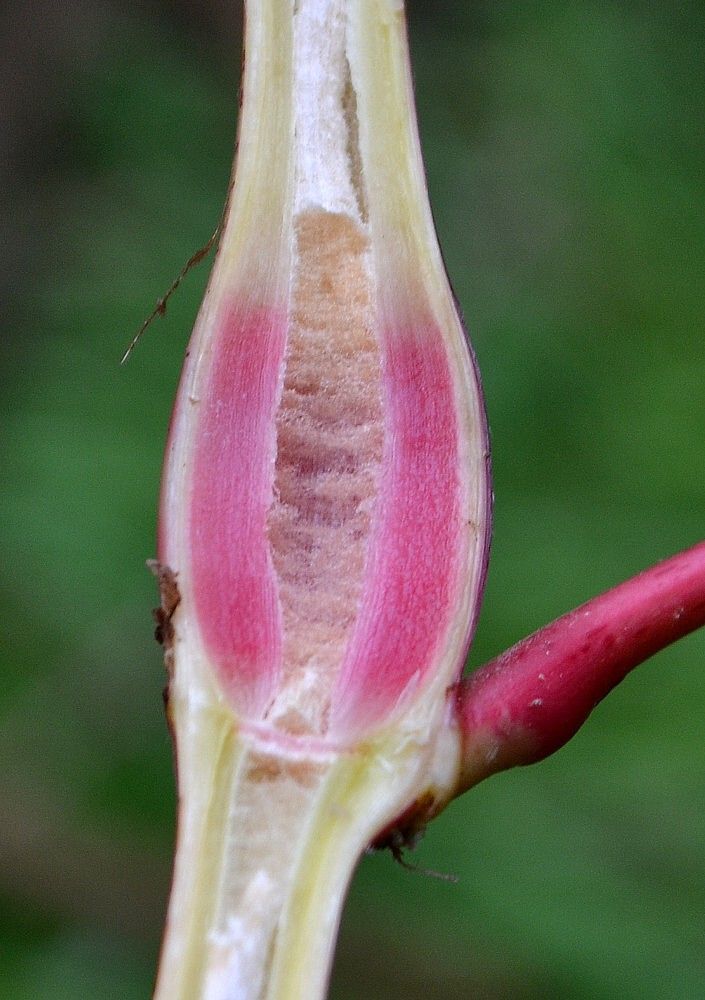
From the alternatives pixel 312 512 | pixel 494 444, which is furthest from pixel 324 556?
pixel 494 444

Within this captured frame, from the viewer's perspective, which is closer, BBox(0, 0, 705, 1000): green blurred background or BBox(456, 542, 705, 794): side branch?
BBox(456, 542, 705, 794): side branch

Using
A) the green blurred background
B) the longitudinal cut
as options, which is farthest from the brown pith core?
the green blurred background

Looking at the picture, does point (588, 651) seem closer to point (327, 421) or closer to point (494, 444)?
point (327, 421)

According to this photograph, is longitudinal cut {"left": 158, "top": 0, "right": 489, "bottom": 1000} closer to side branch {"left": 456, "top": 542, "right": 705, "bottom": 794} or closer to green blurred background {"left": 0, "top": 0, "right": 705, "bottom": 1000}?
side branch {"left": 456, "top": 542, "right": 705, "bottom": 794}

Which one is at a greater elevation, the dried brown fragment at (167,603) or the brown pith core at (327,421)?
the brown pith core at (327,421)

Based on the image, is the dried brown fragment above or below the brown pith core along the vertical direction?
below

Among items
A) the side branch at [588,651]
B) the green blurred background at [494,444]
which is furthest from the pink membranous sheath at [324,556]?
the green blurred background at [494,444]

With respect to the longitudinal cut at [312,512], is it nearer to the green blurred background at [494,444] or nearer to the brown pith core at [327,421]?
the brown pith core at [327,421]
